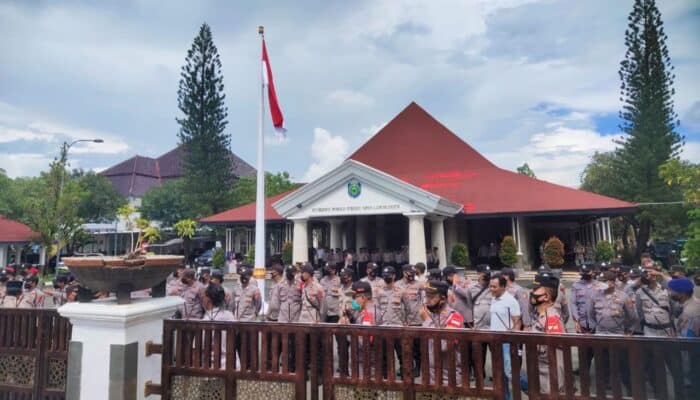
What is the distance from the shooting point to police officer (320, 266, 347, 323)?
6.48 metres

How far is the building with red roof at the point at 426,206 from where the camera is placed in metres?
16.5

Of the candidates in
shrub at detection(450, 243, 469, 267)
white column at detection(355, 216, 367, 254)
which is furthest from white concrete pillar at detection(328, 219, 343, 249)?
shrub at detection(450, 243, 469, 267)

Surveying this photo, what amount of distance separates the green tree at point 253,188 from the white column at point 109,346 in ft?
103

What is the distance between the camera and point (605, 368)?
2500mm

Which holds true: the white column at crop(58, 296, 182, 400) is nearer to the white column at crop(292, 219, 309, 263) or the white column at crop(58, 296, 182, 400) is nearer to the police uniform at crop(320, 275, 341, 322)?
the police uniform at crop(320, 275, 341, 322)

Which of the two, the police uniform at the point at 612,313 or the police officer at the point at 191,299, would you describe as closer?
the police uniform at the point at 612,313

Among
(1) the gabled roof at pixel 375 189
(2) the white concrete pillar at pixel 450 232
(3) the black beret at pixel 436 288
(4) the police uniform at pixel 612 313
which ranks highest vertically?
(1) the gabled roof at pixel 375 189

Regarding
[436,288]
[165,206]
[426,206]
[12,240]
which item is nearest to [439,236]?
[426,206]

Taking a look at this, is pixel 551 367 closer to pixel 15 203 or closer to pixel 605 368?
pixel 605 368

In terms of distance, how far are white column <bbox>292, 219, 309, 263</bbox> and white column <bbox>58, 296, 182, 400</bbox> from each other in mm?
14417

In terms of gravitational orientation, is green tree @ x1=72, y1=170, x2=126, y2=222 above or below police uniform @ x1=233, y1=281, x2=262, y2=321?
above

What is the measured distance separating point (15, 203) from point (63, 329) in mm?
42611

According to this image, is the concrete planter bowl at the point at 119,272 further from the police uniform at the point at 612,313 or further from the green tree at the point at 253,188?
the green tree at the point at 253,188

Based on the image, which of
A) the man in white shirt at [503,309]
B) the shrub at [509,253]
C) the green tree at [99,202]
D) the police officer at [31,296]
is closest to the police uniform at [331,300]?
the man in white shirt at [503,309]
